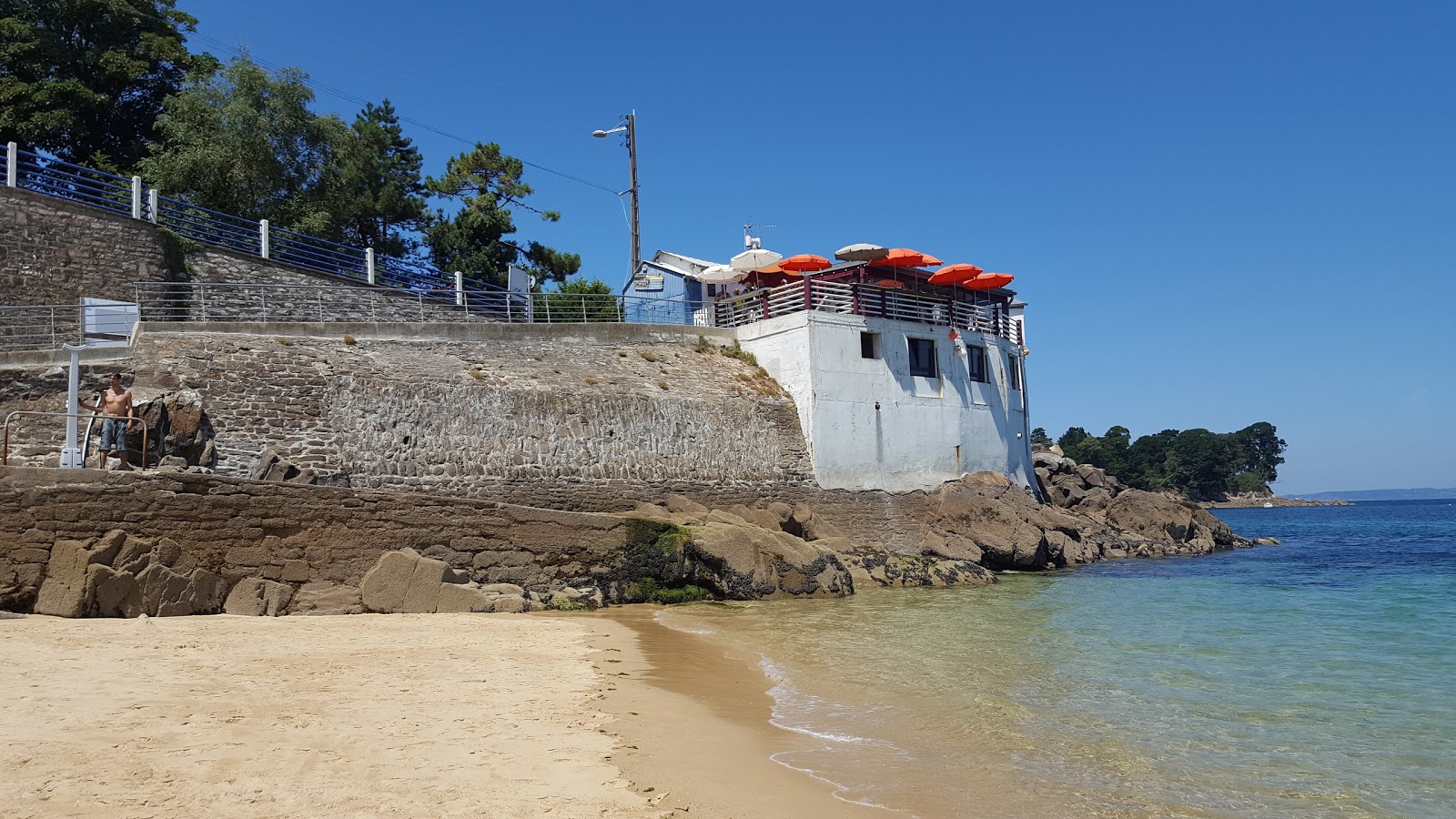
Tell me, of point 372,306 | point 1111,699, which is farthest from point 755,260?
point 1111,699

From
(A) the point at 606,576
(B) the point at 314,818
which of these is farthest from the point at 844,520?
(B) the point at 314,818

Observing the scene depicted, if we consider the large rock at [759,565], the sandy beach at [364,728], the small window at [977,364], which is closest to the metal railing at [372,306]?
the small window at [977,364]

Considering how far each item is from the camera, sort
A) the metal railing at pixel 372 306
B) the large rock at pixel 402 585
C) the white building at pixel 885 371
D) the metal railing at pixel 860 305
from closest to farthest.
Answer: the large rock at pixel 402 585 → the metal railing at pixel 372 306 → the white building at pixel 885 371 → the metal railing at pixel 860 305

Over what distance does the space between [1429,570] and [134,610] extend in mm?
30593

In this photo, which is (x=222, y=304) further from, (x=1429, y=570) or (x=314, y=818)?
(x=1429, y=570)

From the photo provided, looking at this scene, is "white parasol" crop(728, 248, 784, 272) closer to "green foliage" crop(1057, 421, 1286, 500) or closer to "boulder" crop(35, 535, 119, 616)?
"boulder" crop(35, 535, 119, 616)

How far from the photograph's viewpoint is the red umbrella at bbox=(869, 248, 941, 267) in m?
26.7

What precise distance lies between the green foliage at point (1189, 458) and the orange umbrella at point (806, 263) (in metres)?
74.1

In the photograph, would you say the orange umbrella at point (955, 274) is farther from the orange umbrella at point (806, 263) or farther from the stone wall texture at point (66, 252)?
Result: the stone wall texture at point (66, 252)

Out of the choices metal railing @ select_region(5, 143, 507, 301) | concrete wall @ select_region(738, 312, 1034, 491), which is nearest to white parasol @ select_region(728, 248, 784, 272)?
concrete wall @ select_region(738, 312, 1034, 491)

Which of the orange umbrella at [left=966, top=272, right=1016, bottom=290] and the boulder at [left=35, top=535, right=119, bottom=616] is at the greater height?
the orange umbrella at [left=966, top=272, right=1016, bottom=290]

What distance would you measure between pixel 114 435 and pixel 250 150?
692 inches

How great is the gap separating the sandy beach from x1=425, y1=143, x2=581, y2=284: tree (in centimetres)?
2394

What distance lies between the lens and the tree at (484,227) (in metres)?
33.1
